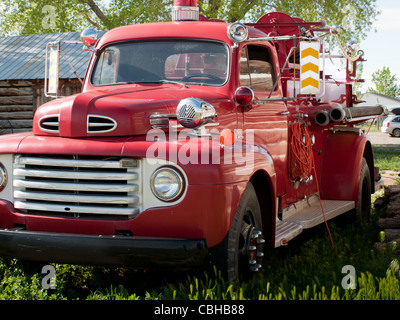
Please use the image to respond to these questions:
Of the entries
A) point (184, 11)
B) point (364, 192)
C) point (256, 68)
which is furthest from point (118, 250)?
point (364, 192)

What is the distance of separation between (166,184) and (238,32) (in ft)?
5.35

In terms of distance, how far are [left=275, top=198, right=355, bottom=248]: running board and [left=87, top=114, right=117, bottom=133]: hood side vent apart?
173 centimetres

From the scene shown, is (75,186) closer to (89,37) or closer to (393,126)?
(89,37)

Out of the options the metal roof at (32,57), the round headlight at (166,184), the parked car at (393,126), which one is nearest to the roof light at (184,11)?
the round headlight at (166,184)

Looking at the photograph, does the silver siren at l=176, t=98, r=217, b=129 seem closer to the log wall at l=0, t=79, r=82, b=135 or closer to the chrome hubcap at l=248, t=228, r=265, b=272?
the chrome hubcap at l=248, t=228, r=265, b=272

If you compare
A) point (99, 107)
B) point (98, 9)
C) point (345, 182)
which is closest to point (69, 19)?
point (98, 9)

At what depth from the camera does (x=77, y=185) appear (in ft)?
13.6

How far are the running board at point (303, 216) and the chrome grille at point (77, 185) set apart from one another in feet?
5.19

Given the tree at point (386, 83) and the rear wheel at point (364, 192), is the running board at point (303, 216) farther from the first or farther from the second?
the tree at point (386, 83)

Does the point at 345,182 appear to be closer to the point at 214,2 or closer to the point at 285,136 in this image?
the point at 285,136

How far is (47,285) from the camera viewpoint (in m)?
4.58
